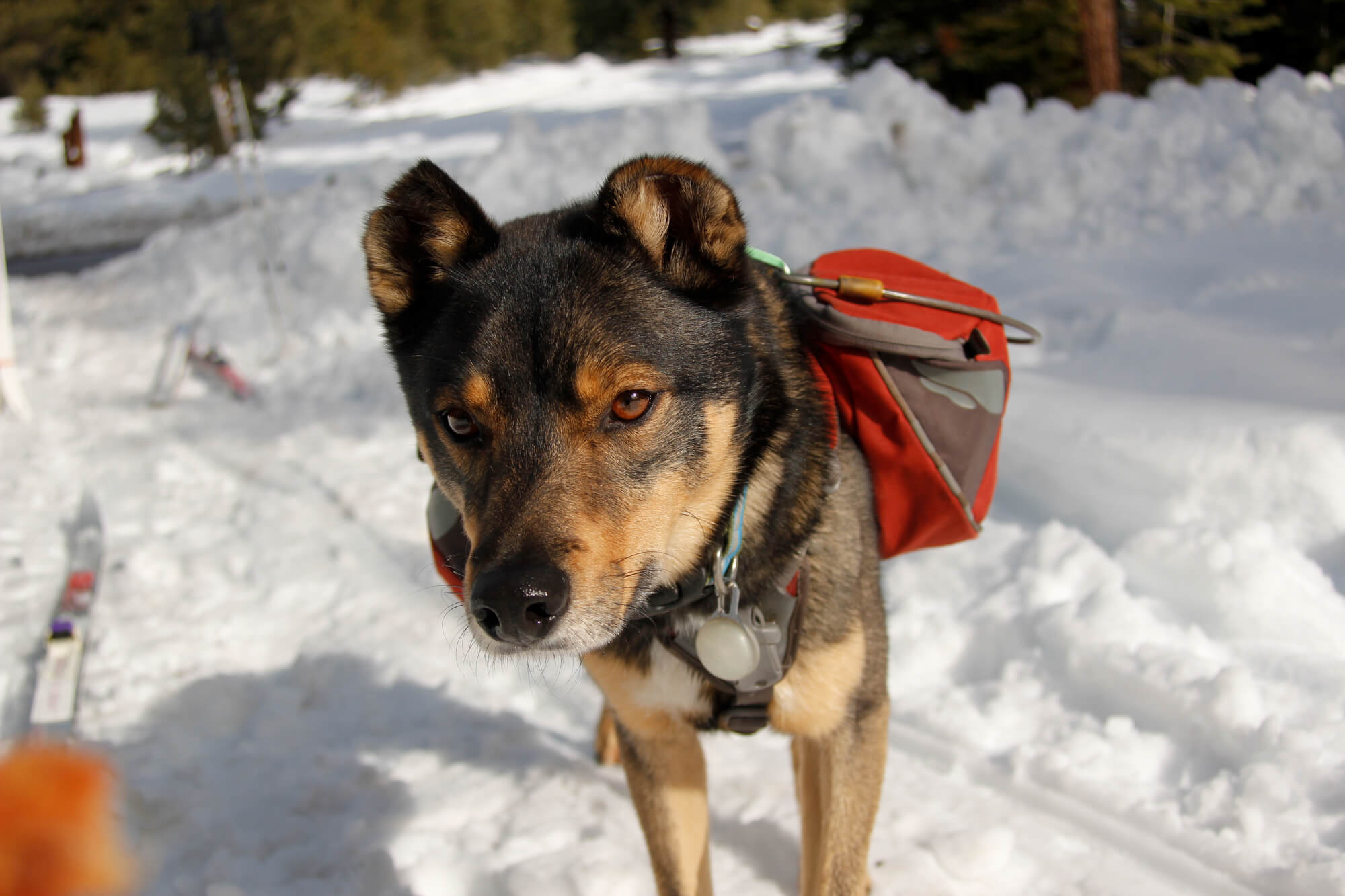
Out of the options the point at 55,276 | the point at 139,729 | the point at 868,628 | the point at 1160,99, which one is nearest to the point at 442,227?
the point at 868,628

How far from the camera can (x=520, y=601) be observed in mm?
1691

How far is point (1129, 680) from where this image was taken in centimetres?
304

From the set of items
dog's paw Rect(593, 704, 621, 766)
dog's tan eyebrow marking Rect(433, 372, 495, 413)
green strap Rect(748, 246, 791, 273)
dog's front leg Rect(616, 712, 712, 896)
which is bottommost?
dog's paw Rect(593, 704, 621, 766)

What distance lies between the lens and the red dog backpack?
96.1 inches

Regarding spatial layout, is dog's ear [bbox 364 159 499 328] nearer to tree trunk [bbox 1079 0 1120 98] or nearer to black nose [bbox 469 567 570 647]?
black nose [bbox 469 567 570 647]

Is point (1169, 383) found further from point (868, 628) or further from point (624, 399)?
point (624, 399)

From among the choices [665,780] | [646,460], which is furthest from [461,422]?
[665,780]

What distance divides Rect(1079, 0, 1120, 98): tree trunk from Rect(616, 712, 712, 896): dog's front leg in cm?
883

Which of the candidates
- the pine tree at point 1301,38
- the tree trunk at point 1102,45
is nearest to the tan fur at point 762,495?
the tree trunk at point 1102,45

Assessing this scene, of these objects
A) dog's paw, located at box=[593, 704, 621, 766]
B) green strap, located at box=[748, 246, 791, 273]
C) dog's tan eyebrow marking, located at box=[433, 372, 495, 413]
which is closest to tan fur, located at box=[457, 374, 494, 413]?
dog's tan eyebrow marking, located at box=[433, 372, 495, 413]

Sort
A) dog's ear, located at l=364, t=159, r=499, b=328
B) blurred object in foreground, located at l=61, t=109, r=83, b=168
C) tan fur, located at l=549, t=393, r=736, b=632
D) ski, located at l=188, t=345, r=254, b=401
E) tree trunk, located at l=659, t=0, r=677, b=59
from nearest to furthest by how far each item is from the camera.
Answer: tan fur, located at l=549, t=393, r=736, b=632 → dog's ear, located at l=364, t=159, r=499, b=328 → ski, located at l=188, t=345, r=254, b=401 → blurred object in foreground, located at l=61, t=109, r=83, b=168 → tree trunk, located at l=659, t=0, r=677, b=59

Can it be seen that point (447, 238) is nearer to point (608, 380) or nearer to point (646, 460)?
point (608, 380)

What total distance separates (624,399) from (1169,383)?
3.45 m

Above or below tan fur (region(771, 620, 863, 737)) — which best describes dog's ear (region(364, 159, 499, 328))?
above
